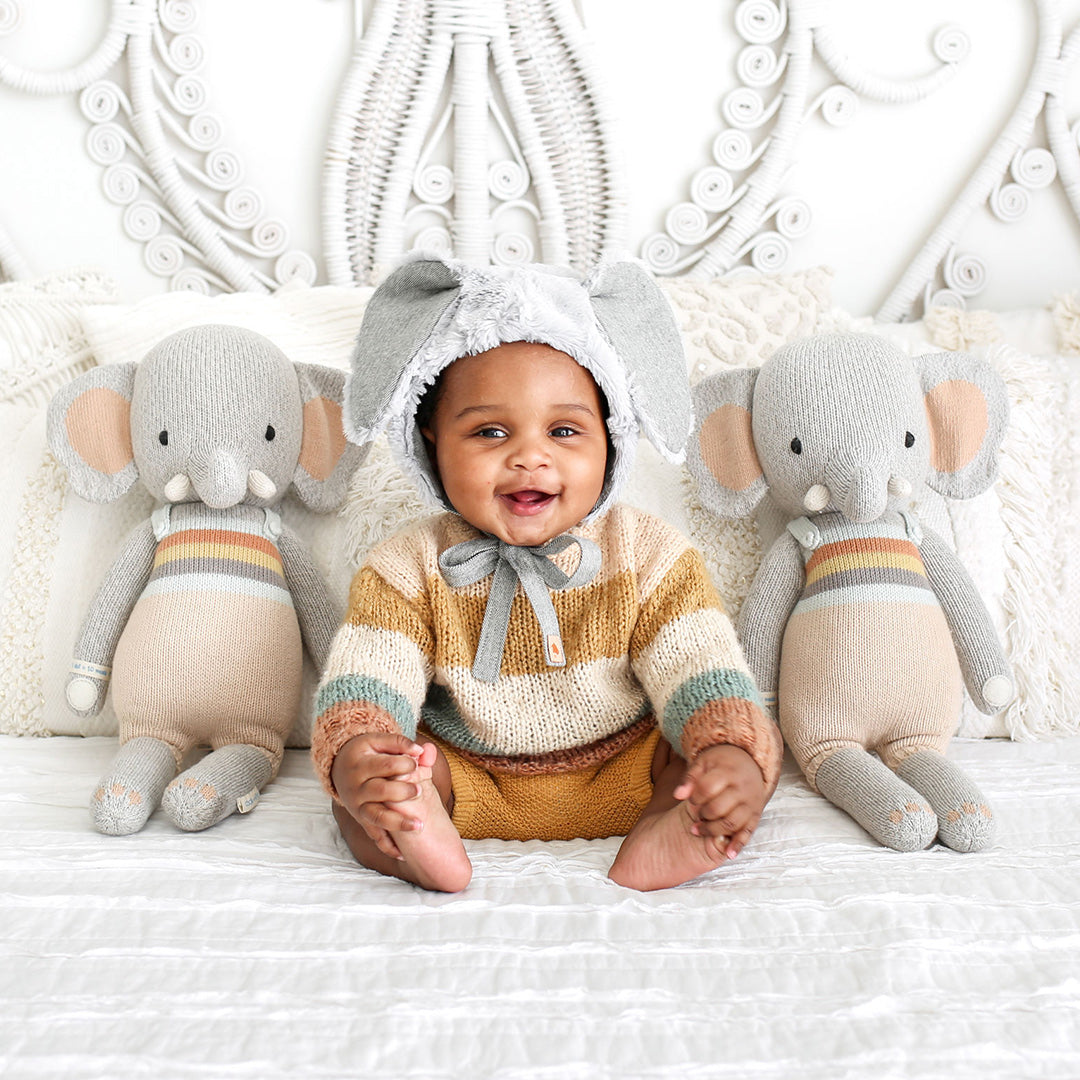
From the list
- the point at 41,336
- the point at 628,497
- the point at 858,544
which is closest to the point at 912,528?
the point at 858,544

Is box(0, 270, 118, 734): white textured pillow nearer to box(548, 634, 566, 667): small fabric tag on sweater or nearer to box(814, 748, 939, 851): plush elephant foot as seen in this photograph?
box(548, 634, 566, 667): small fabric tag on sweater

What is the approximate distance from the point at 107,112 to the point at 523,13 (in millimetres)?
724

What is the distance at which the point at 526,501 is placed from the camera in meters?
1.04

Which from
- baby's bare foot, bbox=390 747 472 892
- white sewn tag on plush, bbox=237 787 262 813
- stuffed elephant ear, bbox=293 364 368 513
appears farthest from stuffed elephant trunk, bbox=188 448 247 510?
baby's bare foot, bbox=390 747 472 892

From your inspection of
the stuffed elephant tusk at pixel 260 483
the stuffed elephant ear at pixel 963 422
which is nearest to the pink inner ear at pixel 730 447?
the stuffed elephant ear at pixel 963 422

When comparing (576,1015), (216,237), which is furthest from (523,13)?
(576,1015)

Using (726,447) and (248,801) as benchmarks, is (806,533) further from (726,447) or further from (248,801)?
(248,801)

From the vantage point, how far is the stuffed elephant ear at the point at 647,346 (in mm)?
1039

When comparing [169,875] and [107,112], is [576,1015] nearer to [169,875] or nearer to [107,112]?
[169,875]

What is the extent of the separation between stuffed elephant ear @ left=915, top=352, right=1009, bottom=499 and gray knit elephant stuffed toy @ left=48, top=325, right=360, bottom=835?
0.76 meters

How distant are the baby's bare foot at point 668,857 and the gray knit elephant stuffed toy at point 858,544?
24cm

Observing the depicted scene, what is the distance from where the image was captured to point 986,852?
3.18 feet

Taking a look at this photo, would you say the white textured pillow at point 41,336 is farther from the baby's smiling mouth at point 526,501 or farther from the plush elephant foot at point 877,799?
the plush elephant foot at point 877,799

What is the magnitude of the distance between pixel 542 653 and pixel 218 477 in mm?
460
